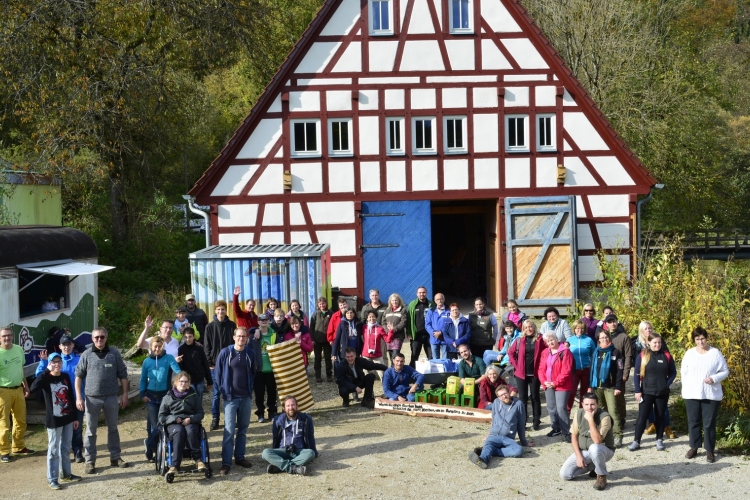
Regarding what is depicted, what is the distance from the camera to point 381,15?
20984 mm

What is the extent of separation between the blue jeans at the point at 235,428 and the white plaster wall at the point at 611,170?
517 inches

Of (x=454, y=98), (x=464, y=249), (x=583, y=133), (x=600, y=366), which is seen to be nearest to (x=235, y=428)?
(x=600, y=366)

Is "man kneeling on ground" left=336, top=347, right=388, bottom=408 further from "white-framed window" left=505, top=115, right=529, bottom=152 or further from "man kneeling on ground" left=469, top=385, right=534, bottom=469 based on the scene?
"white-framed window" left=505, top=115, right=529, bottom=152

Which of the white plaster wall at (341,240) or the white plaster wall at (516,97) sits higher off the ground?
the white plaster wall at (516,97)

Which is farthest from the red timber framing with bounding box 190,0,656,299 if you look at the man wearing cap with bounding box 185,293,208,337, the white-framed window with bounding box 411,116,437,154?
the man wearing cap with bounding box 185,293,208,337

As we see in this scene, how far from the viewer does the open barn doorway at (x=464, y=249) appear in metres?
23.0

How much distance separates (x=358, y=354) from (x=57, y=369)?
492 cm

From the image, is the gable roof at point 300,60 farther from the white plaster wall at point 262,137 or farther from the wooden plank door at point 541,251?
the wooden plank door at point 541,251

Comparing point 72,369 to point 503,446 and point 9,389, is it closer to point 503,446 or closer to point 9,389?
point 9,389

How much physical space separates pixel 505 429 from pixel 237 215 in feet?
38.9

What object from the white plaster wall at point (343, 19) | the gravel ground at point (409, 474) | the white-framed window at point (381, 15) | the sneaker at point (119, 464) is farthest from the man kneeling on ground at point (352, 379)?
the white-framed window at point (381, 15)

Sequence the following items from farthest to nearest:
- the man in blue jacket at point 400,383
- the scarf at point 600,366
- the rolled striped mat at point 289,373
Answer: the man in blue jacket at point 400,383 < the rolled striped mat at point 289,373 < the scarf at point 600,366

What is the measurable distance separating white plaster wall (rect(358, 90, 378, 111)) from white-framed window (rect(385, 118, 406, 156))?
20.9 inches

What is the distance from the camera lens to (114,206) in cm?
2666
